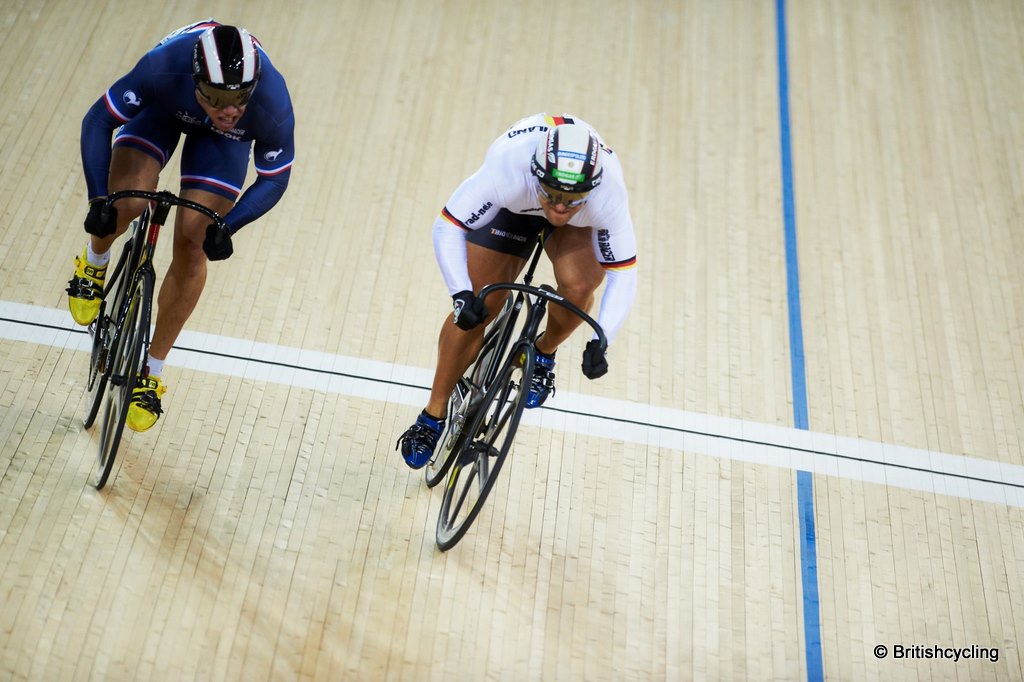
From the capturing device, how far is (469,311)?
228 cm

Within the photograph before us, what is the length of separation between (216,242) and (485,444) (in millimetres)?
901

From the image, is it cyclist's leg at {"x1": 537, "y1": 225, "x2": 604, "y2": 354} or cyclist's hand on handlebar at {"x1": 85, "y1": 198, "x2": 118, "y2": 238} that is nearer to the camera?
cyclist's hand on handlebar at {"x1": 85, "y1": 198, "x2": 118, "y2": 238}

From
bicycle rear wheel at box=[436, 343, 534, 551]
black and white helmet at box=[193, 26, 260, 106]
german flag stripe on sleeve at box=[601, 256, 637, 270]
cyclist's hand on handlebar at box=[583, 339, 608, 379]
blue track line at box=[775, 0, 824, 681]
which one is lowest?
blue track line at box=[775, 0, 824, 681]

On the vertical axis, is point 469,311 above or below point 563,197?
below

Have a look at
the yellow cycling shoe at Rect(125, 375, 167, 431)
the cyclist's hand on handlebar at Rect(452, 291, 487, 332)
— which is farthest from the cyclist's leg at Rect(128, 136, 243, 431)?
the cyclist's hand on handlebar at Rect(452, 291, 487, 332)

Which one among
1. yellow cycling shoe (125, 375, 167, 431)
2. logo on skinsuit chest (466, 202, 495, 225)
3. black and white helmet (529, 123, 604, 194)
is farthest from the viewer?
yellow cycling shoe (125, 375, 167, 431)

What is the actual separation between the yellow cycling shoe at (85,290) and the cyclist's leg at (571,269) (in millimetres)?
1383

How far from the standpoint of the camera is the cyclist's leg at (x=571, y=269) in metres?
2.54

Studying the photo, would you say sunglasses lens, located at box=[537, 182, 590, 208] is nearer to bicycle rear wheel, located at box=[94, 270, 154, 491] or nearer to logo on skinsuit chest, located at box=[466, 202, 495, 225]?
logo on skinsuit chest, located at box=[466, 202, 495, 225]

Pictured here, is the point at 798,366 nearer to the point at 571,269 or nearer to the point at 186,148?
the point at 571,269

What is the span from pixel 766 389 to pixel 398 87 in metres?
2.25

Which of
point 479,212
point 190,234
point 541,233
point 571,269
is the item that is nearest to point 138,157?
point 190,234

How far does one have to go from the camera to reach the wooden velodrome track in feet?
8.94

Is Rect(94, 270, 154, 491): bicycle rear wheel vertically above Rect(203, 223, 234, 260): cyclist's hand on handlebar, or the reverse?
Rect(203, 223, 234, 260): cyclist's hand on handlebar
